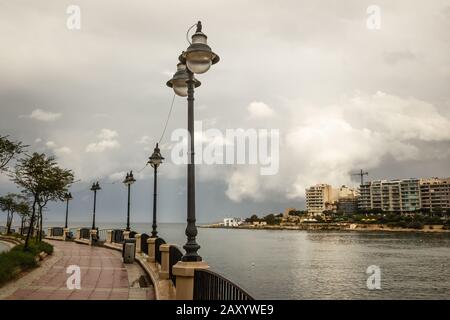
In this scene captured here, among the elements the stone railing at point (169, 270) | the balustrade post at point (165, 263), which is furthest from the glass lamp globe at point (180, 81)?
the balustrade post at point (165, 263)

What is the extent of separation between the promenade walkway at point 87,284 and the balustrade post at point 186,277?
3207 millimetres

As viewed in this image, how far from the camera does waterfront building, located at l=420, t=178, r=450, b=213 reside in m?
188

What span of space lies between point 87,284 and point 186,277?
595cm

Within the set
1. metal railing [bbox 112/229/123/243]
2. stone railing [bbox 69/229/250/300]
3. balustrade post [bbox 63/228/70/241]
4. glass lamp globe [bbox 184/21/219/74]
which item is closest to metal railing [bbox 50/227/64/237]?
balustrade post [bbox 63/228/70/241]

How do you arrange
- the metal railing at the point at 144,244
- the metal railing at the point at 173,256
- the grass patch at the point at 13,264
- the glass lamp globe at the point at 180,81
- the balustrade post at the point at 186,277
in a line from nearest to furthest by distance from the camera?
the balustrade post at the point at 186,277 < the glass lamp globe at the point at 180,81 < the metal railing at the point at 173,256 < the grass patch at the point at 13,264 < the metal railing at the point at 144,244

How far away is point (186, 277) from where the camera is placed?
293 inches

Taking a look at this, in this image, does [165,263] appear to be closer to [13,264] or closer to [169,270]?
[169,270]

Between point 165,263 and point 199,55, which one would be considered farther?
point 165,263

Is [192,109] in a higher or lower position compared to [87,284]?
higher

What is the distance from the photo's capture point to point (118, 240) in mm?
28234

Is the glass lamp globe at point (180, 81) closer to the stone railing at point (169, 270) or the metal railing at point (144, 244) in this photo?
the stone railing at point (169, 270)

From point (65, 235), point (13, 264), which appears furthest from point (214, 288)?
point (65, 235)

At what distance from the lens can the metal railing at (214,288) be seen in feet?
16.6
